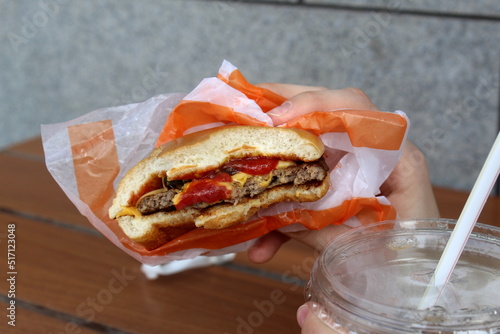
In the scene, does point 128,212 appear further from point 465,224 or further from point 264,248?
point 465,224

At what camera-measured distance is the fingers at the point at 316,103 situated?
1.29m

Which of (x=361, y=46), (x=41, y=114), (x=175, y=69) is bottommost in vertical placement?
(x=41, y=114)

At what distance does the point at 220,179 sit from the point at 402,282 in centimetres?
44

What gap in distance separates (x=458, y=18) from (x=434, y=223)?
5.15 feet

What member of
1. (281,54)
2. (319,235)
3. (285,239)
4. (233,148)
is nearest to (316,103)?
(233,148)

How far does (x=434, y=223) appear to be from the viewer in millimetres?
1145

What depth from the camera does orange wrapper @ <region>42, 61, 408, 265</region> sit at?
4.23ft

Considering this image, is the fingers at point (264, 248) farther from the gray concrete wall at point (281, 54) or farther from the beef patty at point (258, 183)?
the gray concrete wall at point (281, 54)

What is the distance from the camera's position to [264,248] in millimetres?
1517

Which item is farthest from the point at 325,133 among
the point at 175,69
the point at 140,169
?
the point at 175,69

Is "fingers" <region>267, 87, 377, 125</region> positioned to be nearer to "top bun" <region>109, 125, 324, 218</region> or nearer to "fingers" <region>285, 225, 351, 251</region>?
"top bun" <region>109, 125, 324, 218</region>

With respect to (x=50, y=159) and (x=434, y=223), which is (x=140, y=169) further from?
(x=434, y=223)

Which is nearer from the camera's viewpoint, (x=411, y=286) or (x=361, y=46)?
(x=411, y=286)

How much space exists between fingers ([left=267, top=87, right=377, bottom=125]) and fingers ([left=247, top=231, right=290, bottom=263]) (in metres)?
0.37
